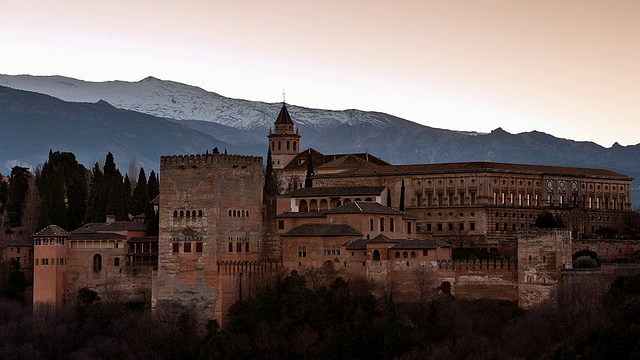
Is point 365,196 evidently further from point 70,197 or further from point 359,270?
point 70,197

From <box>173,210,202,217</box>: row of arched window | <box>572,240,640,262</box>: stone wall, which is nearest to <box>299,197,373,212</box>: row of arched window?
<box>173,210,202,217</box>: row of arched window

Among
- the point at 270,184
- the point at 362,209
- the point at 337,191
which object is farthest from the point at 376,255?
the point at 270,184

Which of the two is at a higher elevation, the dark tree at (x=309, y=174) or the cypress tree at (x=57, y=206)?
the dark tree at (x=309, y=174)

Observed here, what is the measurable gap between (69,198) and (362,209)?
24700 mm

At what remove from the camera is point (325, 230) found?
64.7 metres

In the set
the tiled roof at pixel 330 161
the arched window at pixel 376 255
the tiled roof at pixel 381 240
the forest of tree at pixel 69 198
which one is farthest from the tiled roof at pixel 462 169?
the arched window at pixel 376 255

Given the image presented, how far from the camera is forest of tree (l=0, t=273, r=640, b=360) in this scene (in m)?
54.9

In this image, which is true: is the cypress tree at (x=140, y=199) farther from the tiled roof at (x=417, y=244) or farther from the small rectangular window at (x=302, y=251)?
the tiled roof at (x=417, y=244)

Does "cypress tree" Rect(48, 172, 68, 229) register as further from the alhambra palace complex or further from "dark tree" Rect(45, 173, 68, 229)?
the alhambra palace complex

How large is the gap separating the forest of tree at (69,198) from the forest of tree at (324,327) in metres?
7.99

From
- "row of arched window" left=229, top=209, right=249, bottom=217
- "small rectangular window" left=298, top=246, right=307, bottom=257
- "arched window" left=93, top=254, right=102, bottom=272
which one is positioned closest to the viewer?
"small rectangular window" left=298, top=246, right=307, bottom=257

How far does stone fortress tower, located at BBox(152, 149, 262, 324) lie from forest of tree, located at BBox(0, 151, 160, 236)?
20.8 feet

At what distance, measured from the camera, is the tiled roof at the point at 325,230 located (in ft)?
211

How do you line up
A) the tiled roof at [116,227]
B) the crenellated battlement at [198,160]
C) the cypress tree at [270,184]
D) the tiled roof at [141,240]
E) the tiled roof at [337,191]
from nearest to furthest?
the crenellated battlement at [198,160]
the tiled roof at [141,240]
the tiled roof at [116,227]
the tiled roof at [337,191]
the cypress tree at [270,184]
